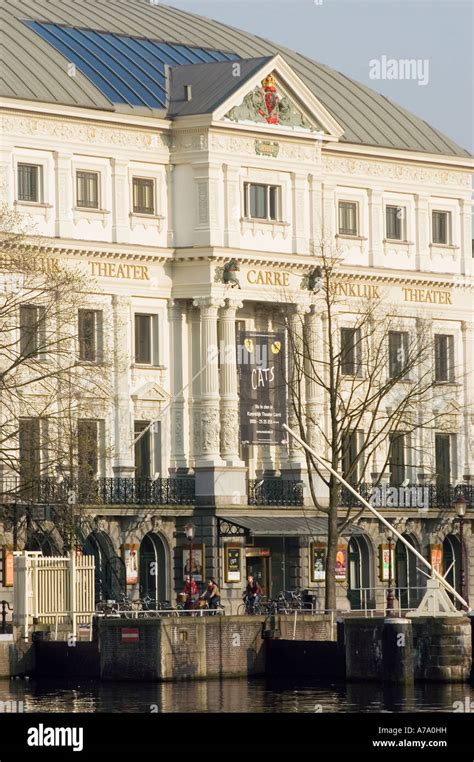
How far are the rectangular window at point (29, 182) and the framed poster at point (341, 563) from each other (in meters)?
18.6

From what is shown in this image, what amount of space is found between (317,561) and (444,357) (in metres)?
13.1

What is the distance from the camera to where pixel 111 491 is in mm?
106812

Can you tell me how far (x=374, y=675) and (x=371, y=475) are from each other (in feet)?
108

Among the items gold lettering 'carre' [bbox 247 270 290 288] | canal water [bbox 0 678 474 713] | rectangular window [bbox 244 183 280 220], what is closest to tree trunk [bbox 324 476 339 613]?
canal water [bbox 0 678 474 713]

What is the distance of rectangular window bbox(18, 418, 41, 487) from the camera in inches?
A: 3464

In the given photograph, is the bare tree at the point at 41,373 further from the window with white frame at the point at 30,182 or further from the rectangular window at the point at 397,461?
the rectangular window at the point at 397,461

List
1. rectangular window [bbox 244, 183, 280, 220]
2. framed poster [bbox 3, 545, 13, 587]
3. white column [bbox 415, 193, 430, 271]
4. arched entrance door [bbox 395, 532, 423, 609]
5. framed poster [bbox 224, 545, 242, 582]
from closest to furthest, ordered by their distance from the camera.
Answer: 1. framed poster [bbox 3, 545, 13, 587]
2. framed poster [bbox 224, 545, 242, 582]
3. rectangular window [bbox 244, 183, 280, 220]
4. arched entrance door [bbox 395, 532, 423, 609]
5. white column [bbox 415, 193, 430, 271]

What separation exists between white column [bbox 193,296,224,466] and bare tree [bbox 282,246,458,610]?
9.23ft

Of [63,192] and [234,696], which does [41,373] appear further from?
[63,192]

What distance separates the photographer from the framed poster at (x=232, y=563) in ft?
357

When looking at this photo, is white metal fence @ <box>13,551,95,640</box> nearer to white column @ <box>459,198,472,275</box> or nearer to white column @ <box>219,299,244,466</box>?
white column @ <box>219,299,244,466</box>

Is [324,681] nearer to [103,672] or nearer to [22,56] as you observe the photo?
[103,672]

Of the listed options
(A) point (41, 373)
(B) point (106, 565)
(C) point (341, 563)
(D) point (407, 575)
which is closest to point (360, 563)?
(D) point (407, 575)
